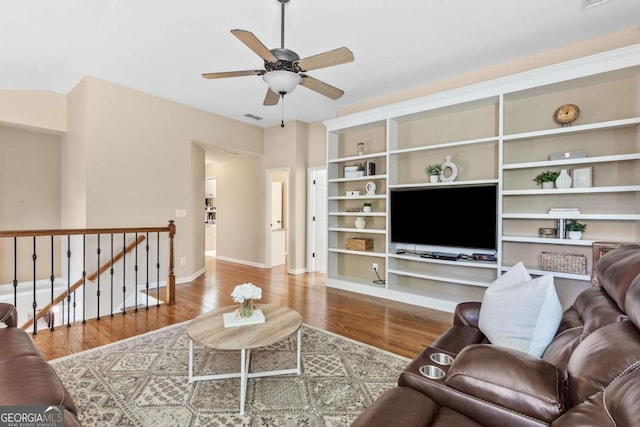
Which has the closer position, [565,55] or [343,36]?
[343,36]

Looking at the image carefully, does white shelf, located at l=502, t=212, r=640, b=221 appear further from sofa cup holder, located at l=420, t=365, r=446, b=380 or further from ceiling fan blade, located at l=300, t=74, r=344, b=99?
sofa cup holder, located at l=420, t=365, r=446, b=380

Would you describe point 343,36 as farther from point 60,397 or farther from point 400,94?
point 60,397

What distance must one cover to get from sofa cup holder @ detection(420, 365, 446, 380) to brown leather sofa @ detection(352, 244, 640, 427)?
2cm

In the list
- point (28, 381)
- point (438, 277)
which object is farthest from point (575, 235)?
point (28, 381)

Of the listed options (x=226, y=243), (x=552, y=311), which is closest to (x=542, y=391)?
(x=552, y=311)

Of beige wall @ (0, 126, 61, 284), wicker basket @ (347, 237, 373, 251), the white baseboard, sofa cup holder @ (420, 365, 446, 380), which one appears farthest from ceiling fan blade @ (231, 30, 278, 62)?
beige wall @ (0, 126, 61, 284)

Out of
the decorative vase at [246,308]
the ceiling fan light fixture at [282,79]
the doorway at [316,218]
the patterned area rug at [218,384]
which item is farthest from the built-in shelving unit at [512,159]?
the decorative vase at [246,308]

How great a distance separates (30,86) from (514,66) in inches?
249

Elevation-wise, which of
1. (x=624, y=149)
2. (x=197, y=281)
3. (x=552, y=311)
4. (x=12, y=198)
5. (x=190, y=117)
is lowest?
(x=197, y=281)

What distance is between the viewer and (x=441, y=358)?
151 centimetres

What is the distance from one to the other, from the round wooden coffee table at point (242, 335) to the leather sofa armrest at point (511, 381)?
118 centimetres

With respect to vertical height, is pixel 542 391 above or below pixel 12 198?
below

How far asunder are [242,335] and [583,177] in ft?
11.6

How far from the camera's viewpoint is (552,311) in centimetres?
147
